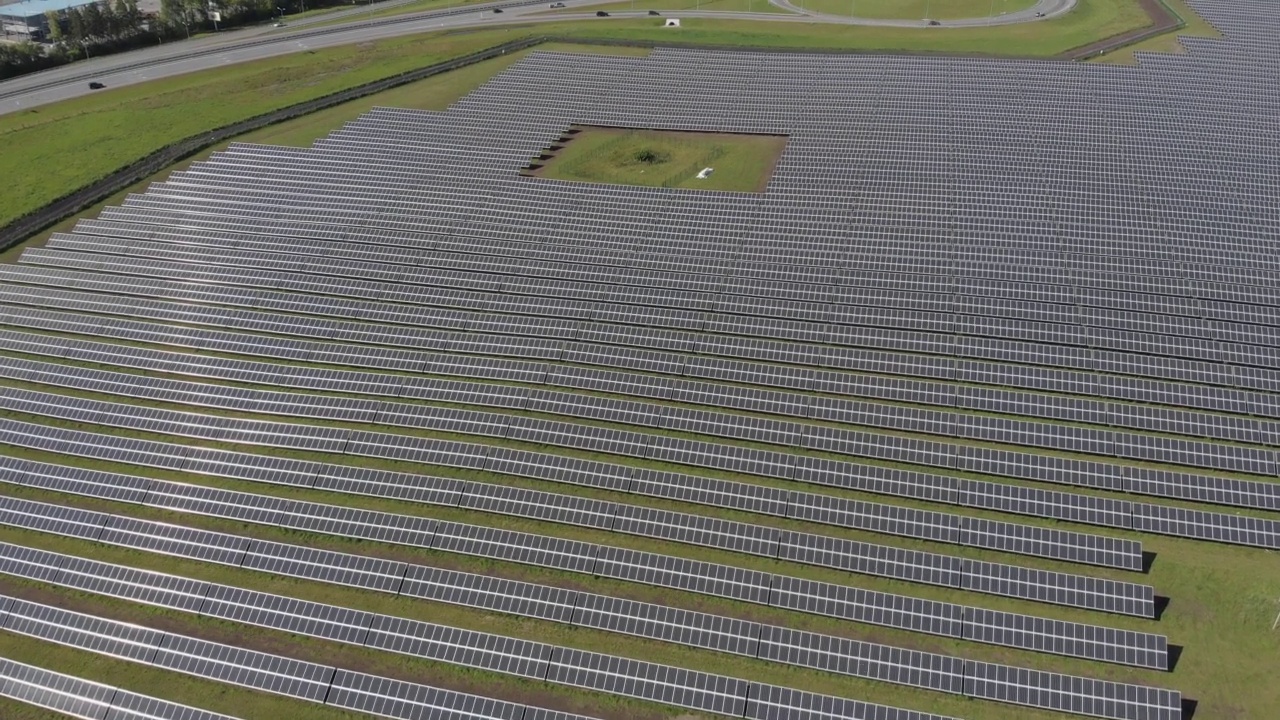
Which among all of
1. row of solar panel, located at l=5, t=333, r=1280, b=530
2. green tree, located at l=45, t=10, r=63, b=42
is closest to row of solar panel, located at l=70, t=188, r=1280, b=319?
row of solar panel, located at l=5, t=333, r=1280, b=530

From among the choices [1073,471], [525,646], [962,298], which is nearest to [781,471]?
[1073,471]

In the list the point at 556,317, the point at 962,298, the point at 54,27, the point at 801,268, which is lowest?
the point at 962,298

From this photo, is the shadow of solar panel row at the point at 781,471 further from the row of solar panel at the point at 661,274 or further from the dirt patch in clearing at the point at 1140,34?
the dirt patch in clearing at the point at 1140,34

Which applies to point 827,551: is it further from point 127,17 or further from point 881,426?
point 127,17

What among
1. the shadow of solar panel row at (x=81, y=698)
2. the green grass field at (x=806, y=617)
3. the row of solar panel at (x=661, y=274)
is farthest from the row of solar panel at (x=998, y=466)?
the shadow of solar panel row at (x=81, y=698)

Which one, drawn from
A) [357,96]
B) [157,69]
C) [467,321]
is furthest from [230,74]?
[467,321]

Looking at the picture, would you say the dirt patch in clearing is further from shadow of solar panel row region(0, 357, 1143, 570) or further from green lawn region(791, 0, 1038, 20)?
shadow of solar panel row region(0, 357, 1143, 570)

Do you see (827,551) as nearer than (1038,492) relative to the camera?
Yes
